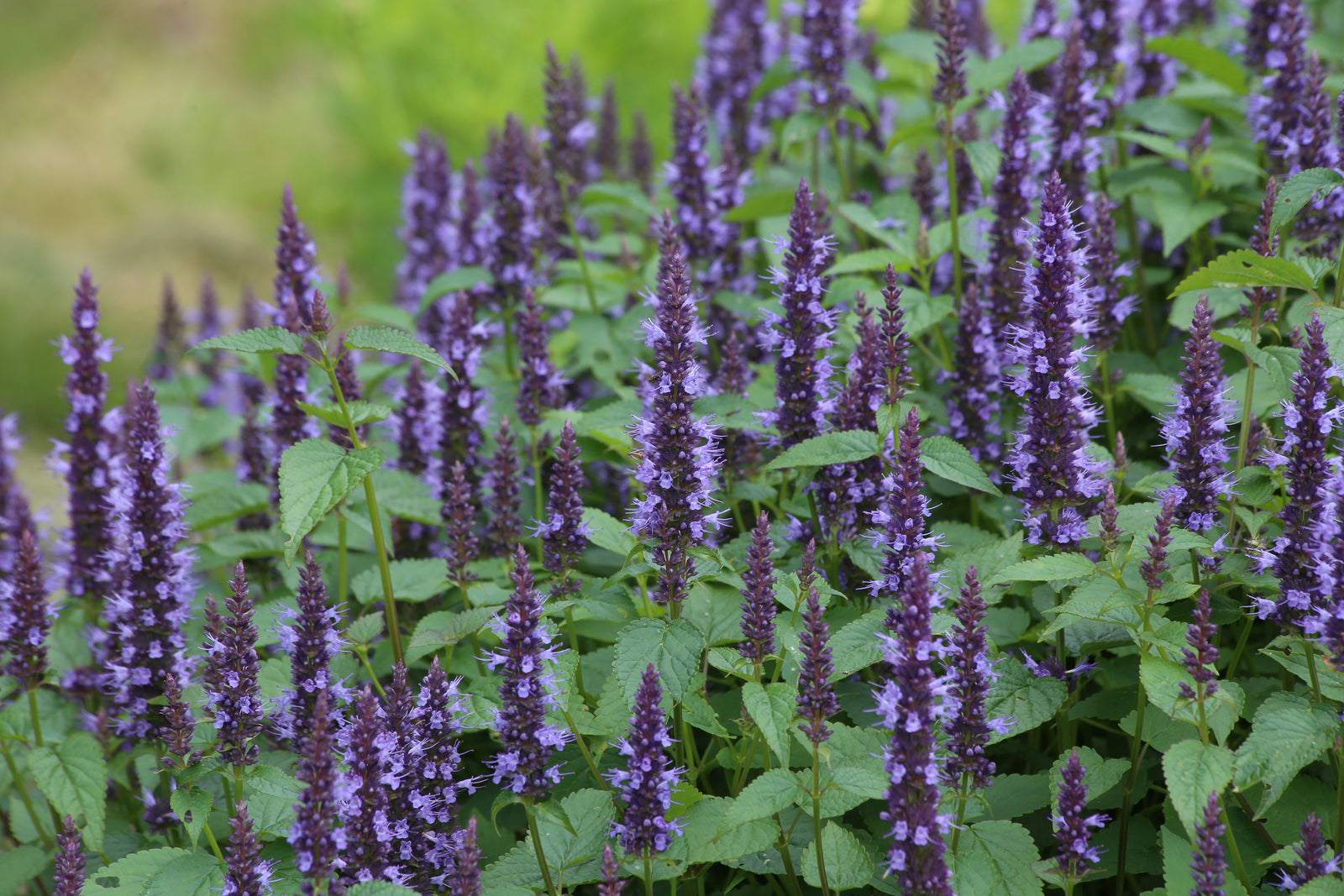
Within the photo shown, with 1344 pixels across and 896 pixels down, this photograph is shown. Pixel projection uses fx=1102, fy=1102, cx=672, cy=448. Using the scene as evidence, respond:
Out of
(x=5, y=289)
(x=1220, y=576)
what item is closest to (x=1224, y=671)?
(x=1220, y=576)

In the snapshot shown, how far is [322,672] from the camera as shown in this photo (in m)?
3.15

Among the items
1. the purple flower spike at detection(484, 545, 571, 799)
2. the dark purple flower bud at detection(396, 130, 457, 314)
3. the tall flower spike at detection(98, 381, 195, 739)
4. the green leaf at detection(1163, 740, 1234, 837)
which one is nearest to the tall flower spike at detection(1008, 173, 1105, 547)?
the green leaf at detection(1163, 740, 1234, 837)

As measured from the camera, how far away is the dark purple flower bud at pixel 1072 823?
2.67m

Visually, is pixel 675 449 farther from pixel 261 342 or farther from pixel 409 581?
pixel 409 581

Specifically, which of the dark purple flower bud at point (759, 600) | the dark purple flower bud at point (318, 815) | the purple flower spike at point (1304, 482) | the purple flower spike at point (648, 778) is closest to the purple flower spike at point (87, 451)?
the dark purple flower bud at point (318, 815)

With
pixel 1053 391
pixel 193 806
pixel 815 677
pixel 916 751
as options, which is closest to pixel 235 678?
pixel 193 806

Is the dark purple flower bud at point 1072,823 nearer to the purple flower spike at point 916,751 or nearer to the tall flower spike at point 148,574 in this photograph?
the purple flower spike at point 916,751

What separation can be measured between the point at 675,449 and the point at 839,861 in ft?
3.77

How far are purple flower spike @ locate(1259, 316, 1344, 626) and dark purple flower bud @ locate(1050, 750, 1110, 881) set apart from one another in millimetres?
708

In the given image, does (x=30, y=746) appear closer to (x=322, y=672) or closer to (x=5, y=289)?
(x=322, y=672)

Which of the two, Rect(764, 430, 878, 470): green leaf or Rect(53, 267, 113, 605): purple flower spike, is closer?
Rect(764, 430, 878, 470): green leaf

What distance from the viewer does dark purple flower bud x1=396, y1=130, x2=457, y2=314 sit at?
21.6 feet

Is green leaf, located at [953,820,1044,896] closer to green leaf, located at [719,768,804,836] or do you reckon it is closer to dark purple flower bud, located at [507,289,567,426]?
green leaf, located at [719,768,804,836]

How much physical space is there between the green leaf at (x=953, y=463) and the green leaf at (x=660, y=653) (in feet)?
2.74
